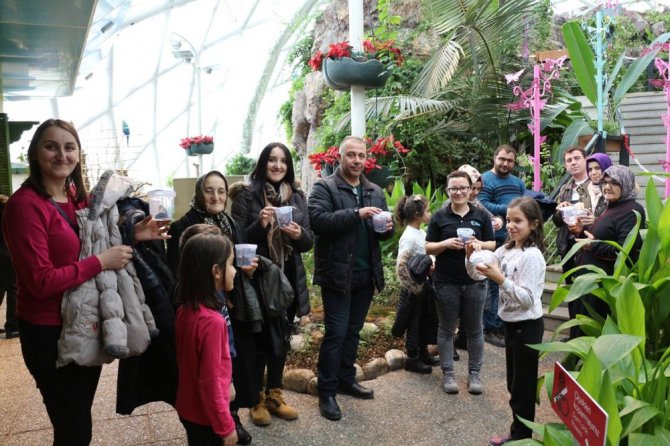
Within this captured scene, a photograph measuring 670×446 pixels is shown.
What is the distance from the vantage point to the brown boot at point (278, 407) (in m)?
3.46

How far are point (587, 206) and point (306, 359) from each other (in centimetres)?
251

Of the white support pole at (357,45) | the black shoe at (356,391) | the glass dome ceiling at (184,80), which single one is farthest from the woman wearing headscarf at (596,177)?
the glass dome ceiling at (184,80)

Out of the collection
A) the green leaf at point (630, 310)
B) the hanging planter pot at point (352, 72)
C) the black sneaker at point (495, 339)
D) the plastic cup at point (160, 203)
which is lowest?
the black sneaker at point (495, 339)

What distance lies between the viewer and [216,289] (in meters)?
2.27

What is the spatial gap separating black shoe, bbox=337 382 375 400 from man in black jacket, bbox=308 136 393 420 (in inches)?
7.0

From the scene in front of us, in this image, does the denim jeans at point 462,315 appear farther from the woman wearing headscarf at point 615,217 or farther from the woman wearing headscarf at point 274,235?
the woman wearing headscarf at point 274,235

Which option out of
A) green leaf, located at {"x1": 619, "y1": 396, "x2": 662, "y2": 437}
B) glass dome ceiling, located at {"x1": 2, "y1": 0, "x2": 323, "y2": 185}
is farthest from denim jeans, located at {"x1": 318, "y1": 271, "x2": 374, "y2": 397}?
glass dome ceiling, located at {"x1": 2, "y1": 0, "x2": 323, "y2": 185}

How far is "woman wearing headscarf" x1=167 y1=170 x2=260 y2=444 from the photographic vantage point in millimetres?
2963

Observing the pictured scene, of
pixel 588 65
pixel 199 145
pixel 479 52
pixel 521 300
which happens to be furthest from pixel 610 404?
pixel 199 145

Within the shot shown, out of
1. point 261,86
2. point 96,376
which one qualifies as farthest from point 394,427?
point 261,86

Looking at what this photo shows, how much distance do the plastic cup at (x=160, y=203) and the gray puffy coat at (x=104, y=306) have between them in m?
0.12

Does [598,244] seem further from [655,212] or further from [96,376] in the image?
[96,376]

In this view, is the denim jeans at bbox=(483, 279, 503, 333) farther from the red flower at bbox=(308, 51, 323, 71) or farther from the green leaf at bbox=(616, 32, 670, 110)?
the green leaf at bbox=(616, 32, 670, 110)

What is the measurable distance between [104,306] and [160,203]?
53 cm
